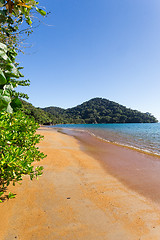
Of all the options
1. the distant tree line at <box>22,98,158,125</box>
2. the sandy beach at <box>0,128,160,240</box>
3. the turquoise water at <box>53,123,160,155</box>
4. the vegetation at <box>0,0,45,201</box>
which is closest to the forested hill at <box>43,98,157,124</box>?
the distant tree line at <box>22,98,158,125</box>

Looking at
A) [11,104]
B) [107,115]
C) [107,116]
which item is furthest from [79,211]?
[107,115]

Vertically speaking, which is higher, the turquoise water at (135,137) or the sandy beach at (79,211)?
the sandy beach at (79,211)

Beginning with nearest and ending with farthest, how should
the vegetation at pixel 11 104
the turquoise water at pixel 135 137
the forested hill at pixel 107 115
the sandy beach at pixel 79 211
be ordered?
the vegetation at pixel 11 104, the sandy beach at pixel 79 211, the turquoise water at pixel 135 137, the forested hill at pixel 107 115

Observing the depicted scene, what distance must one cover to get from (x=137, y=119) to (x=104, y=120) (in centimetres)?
4014

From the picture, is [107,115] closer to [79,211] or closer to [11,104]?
[79,211]

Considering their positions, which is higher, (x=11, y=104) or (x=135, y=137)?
(x=11, y=104)

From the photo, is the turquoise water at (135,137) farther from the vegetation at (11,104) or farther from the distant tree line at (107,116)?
the distant tree line at (107,116)

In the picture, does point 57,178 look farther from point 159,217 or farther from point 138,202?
point 159,217

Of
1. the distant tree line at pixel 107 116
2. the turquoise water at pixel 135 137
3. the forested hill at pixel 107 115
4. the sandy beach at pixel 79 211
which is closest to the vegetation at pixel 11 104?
the sandy beach at pixel 79 211

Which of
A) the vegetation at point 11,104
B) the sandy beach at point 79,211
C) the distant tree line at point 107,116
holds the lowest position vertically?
the sandy beach at point 79,211

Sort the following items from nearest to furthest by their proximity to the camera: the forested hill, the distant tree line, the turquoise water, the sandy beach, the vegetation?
1. the vegetation
2. the sandy beach
3. the turquoise water
4. the distant tree line
5. the forested hill

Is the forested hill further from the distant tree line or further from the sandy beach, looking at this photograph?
the sandy beach

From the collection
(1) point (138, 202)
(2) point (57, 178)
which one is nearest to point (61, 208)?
(2) point (57, 178)

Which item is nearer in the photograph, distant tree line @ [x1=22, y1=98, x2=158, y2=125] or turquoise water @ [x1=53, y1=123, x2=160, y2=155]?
turquoise water @ [x1=53, y1=123, x2=160, y2=155]
